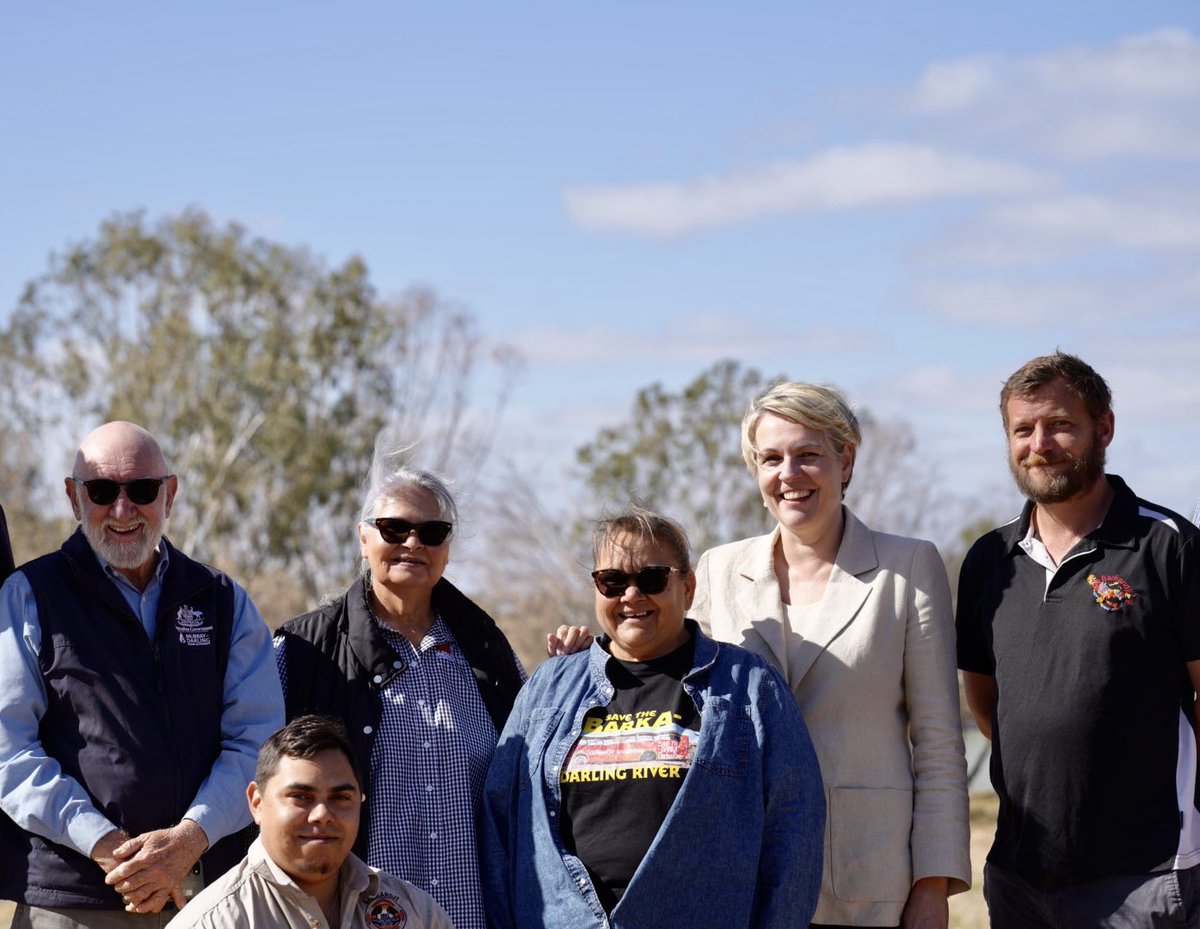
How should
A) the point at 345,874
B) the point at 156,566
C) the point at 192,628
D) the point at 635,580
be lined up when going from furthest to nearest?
1. the point at 156,566
2. the point at 192,628
3. the point at 635,580
4. the point at 345,874

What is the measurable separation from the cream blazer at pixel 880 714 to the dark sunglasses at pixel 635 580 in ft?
1.68

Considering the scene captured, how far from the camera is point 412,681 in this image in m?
4.70

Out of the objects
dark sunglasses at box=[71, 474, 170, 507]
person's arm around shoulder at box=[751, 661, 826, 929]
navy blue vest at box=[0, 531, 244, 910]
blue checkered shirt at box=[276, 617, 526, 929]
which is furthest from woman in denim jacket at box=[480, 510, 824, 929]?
dark sunglasses at box=[71, 474, 170, 507]

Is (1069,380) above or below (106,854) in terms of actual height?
above

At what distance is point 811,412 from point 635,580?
2.58 feet

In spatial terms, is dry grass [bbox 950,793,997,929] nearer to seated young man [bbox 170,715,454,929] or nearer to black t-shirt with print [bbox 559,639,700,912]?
black t-shirt with print [bbox 559,639,700,912]

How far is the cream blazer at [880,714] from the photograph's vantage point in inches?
174

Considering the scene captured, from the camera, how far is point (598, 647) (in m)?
4.44

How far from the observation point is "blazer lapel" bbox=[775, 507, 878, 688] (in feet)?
15.0

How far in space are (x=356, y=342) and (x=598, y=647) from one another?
30.9m

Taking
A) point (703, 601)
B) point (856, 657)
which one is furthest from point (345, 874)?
point (856, 657)

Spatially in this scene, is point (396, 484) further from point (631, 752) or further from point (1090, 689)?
point (1090, 689)

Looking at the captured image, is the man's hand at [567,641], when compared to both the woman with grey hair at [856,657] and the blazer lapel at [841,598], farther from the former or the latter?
the blazer lapel at [841,598]

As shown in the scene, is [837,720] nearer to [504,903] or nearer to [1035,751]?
[1035,751]
